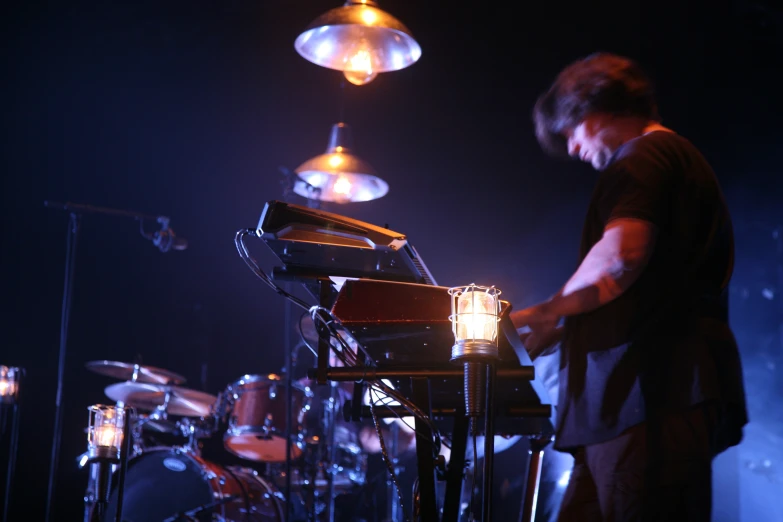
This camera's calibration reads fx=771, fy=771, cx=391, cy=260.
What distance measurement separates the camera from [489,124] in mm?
6535

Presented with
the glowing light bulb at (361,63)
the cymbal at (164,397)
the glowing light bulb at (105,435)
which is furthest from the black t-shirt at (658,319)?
the cymbal at (164,397)

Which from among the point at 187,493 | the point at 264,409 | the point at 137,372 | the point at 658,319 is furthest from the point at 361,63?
the point at 187,493

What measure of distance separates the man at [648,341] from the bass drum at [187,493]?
3.54 meters

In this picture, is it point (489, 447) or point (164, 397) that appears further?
point (164, 397)

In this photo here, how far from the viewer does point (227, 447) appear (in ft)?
19.7

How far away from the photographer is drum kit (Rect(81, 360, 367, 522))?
5133 mm

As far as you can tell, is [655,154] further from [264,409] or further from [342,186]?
[264,409]

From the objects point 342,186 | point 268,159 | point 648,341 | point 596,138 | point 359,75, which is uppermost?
point 268,159

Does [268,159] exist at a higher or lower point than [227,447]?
higher

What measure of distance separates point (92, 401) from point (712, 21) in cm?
567

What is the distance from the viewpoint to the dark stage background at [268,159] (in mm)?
5582

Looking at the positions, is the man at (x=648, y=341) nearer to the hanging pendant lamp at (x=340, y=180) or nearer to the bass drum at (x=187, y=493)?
the hanging pendant lamp at (x=340, y=180)

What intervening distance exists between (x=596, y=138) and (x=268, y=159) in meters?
5.01

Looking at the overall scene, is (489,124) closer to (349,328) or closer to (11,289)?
(11,289)
